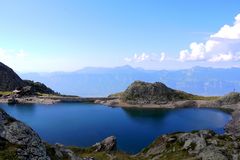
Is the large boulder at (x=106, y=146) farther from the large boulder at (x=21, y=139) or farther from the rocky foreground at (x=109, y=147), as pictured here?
the large boulder at (x=21, y=139)

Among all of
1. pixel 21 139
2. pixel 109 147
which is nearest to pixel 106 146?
pixel 109 147

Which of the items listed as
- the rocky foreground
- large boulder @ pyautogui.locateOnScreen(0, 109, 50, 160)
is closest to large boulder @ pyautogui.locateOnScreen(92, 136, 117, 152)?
the rocky foreground

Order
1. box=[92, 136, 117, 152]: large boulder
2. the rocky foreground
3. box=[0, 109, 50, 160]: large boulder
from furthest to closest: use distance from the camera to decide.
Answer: box=[92, 136, 117, 152]: large boulder, the rocky foreground, box=[0, 109, 50, 160]: large boulder

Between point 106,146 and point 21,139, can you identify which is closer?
point 21,139

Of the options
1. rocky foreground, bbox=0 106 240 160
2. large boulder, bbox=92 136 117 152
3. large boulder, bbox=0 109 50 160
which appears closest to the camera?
large boulder, bbox=0 109 50 160

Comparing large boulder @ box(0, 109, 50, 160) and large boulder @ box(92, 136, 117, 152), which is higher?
large boulder @ box(0, 109, 50, 160)

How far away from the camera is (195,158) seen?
56.3 metres

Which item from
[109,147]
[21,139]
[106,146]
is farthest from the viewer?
[106,146]

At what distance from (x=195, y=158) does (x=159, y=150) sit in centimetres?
1635

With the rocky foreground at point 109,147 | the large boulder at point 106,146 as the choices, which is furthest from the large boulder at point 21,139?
the large boulder at point 106,146

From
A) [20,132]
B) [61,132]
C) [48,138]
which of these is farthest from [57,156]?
[61,132]

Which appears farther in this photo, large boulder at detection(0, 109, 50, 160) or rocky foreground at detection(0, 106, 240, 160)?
rocky foreground at detection(0, 106, 240, 160)

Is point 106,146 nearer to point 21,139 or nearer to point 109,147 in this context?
point 109,147

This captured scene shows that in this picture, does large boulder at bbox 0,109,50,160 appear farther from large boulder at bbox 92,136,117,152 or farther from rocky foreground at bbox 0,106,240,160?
large boulder at bbox 92,136,117,152
